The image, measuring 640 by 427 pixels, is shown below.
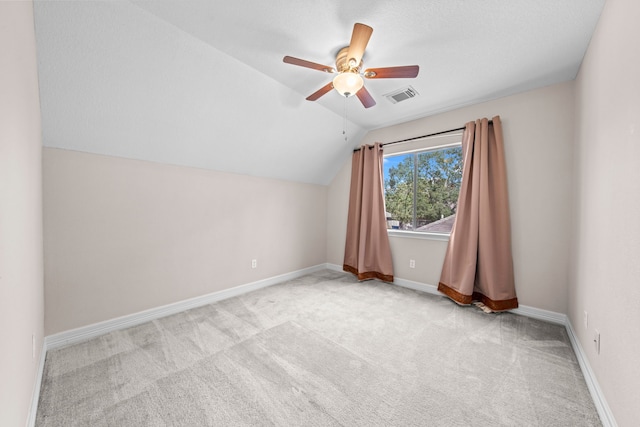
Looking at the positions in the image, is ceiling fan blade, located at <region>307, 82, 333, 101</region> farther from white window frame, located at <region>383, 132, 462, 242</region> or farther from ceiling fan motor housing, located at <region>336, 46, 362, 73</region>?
white window frame, located at <region>383, 132, 462, 242</region>

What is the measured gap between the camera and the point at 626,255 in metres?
1.19

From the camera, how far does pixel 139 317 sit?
232cm

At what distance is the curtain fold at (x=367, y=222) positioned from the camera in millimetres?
3656

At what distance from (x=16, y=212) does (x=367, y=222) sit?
3.47m

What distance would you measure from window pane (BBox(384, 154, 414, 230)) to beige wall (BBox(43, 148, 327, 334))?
6.08ft

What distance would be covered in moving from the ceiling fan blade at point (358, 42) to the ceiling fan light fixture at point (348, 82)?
8 cm

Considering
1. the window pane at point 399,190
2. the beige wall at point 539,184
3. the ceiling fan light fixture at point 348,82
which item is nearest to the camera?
the ceiling fan light fixture at point 348,82

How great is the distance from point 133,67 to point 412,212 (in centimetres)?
350

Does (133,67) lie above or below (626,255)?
above

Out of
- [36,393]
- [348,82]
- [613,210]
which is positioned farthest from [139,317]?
[613,210]

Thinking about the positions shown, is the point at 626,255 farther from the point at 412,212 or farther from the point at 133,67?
the point at 133,67

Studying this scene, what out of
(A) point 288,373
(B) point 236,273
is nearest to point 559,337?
(A) point 288,373

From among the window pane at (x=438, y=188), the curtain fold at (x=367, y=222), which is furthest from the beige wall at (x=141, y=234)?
the window pane at (x=438, y=188)

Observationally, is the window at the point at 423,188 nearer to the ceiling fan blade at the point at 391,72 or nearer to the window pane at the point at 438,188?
the window pane at the point at 438,188
